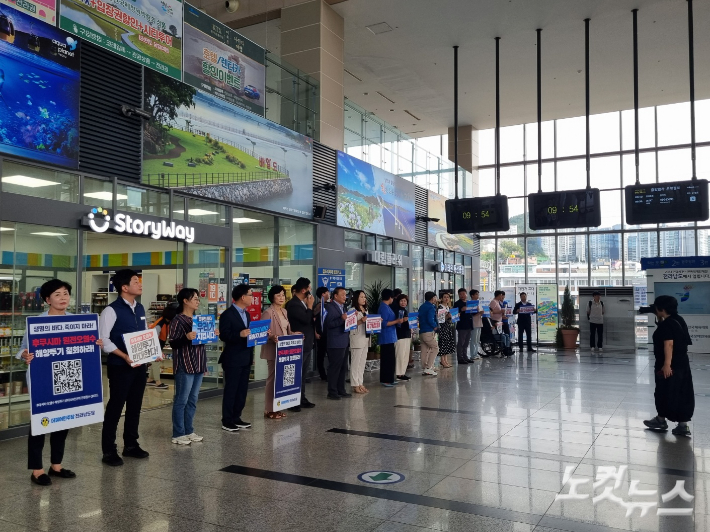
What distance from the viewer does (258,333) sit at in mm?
6121

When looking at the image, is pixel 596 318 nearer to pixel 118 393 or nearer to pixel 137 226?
pixel 137 226

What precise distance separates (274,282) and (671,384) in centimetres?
605

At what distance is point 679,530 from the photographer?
11.3ft

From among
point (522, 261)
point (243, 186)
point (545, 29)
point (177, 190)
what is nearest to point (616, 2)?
point (545, 29)

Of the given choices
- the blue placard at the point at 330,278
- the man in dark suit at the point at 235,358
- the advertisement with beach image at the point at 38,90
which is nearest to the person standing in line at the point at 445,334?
the blue placard at the point at 330,278

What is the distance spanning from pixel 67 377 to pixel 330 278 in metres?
6.76

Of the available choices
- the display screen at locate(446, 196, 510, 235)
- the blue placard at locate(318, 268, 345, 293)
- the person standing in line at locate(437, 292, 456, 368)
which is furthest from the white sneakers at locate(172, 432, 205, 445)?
the display screen at locate(446, 196, 510, 235)

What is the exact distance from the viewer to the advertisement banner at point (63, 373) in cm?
427

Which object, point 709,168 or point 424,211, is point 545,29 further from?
point 709,168

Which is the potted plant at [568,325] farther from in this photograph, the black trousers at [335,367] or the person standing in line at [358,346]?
the black trousers at [335,367]

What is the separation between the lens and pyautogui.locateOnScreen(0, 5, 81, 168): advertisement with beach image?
5832 millimetres

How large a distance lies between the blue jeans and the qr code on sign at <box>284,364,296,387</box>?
4.10 feet

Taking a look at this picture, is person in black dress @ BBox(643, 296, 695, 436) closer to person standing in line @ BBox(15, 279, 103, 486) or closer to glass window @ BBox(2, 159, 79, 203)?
person standing in line @ BBox(15, 279, 103, 486)

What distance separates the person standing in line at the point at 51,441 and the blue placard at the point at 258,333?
5.41ft
